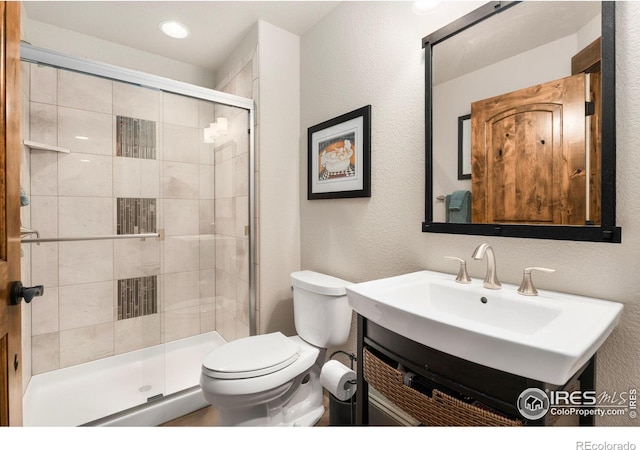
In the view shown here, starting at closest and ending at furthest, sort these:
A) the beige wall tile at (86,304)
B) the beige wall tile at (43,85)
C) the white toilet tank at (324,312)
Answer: the white toilet tank at (324,312) < the beige wall tile at (43,85) < the beige wall tile at (86,304)

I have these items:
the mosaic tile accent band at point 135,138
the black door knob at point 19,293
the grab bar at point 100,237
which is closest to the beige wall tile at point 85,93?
the mosaic tile accent band at point 135,138

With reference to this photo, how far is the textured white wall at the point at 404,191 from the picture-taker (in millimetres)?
829

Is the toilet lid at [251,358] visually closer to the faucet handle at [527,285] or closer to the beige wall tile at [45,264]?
the faucet handle at [527,285]

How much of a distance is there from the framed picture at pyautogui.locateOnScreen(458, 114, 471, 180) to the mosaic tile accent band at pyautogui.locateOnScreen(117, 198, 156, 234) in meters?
1.83

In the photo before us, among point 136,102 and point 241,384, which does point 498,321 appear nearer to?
point 241,384

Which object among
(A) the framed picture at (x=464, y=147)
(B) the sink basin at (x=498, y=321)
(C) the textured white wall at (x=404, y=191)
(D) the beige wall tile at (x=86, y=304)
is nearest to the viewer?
(B) the sink basin at (x=498, y=321)

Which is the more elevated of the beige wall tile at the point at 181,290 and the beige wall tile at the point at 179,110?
the beige wall tile at the point at 179,110

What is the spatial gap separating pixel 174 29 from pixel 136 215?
1.26 m

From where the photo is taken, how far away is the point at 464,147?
117cm

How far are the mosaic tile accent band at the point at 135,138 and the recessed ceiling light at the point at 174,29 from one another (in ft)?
2.08

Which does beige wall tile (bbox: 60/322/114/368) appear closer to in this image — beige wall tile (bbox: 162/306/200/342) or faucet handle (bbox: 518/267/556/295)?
beige wall tile (bbox: 162/306/200/342)

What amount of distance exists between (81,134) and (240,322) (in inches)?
61.9
